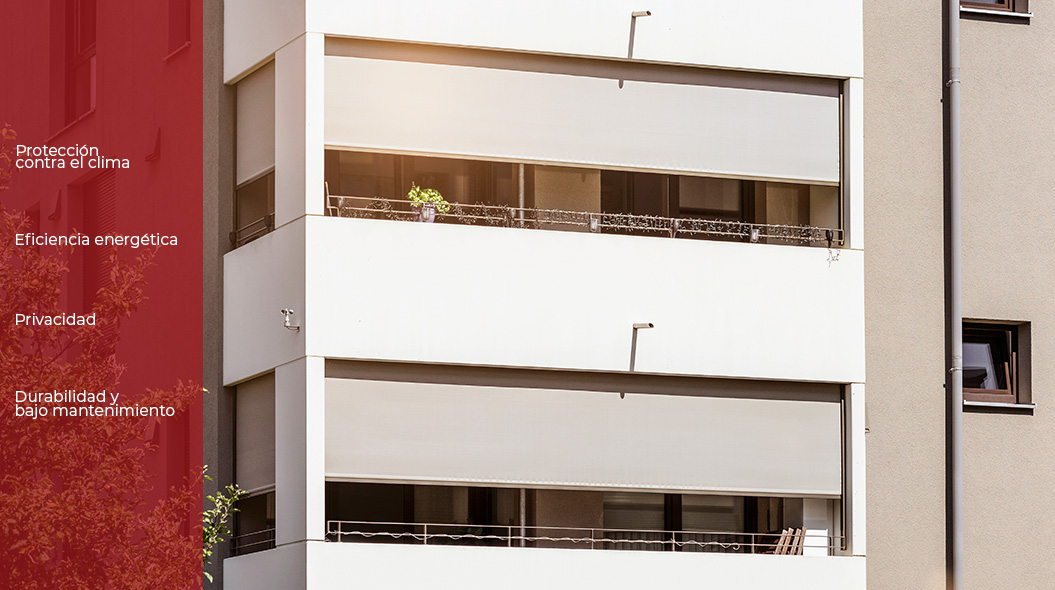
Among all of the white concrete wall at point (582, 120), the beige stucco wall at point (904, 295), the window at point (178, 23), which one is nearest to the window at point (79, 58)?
the window at point (178, 23)

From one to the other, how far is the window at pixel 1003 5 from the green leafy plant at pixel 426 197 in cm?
614

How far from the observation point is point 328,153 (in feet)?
56.0

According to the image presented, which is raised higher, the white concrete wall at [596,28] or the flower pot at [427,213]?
the white concrete wall at [596,28]

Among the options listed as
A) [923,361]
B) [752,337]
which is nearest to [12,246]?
[752,337]

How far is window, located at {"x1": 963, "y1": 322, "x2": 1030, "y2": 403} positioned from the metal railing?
7.22 m

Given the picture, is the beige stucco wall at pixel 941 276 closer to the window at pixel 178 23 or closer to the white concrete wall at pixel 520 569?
the white concrete wall at pixel 520 569

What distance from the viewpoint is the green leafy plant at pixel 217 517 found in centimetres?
1700

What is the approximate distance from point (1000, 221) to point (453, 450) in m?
6.34

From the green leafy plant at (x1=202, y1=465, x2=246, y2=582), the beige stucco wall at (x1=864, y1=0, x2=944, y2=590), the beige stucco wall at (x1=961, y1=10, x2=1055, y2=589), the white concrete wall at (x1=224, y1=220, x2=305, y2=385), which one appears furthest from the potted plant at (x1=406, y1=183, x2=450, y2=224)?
the beige stucco wall at (x1=961, y1=10, x2=1055, y2=589)

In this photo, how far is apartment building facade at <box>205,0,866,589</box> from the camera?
54.7 feet

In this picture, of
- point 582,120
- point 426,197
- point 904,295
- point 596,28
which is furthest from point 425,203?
point 904,295

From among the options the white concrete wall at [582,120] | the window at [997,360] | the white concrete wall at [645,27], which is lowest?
the window at [997,360]
